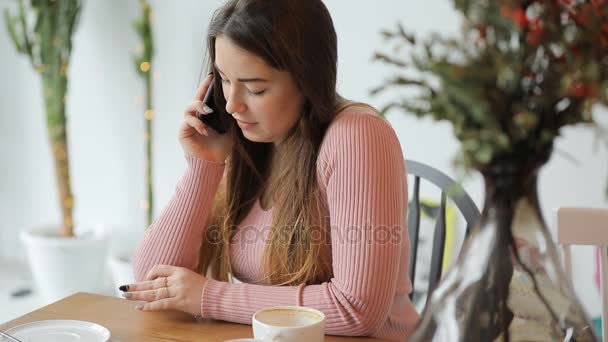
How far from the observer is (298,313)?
0.98 metres

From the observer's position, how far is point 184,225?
142 cm

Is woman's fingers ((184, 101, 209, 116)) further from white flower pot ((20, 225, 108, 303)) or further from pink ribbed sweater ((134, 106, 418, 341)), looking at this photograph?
white flower pot ((20, 225, 108, 303))

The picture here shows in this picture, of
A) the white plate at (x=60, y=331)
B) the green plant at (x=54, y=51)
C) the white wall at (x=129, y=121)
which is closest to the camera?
the white plate at (x=60, y=331)

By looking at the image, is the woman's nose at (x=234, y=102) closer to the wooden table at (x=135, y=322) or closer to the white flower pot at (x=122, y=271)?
the wooden table at (x=135, y=322)

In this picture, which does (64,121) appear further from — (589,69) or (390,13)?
(589,69)

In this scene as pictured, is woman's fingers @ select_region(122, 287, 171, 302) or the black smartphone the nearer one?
woman's fingers @ select_region(122, 287, 171, 302)

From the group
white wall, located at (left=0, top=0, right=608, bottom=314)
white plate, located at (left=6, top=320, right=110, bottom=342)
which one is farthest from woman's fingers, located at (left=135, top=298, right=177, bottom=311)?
white wall, located at (left=0, top=0, right=608, bottom=314)

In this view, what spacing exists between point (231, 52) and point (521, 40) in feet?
2.26

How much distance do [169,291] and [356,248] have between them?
1.03 feet

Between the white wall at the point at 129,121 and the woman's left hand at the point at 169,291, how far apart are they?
1.38 metres

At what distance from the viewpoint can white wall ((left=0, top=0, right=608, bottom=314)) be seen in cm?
239

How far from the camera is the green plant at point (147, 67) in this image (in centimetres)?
280

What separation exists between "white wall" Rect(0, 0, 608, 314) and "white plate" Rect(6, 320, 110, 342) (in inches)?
62.3

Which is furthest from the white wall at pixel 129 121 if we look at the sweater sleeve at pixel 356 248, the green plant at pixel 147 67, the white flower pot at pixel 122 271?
the sweater sleeve at pixel 356 248
